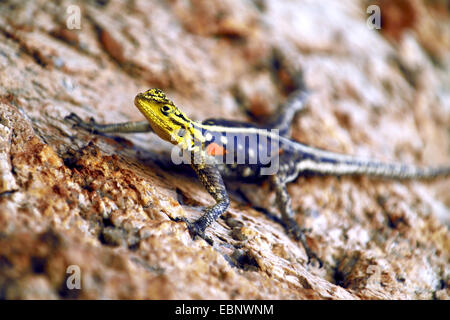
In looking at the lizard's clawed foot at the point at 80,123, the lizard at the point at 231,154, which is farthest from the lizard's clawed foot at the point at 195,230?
the lizard's clawed foot at the point at 80,123

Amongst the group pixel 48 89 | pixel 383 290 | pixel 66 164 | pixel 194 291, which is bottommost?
pixel 383 290

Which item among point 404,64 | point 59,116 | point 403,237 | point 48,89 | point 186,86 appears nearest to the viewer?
point 59,116

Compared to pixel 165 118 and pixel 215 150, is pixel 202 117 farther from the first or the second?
pixel 165 118

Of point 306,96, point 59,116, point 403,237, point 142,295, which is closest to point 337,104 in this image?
point 306,96

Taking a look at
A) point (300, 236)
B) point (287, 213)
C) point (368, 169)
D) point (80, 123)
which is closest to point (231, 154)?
point (287, 213)

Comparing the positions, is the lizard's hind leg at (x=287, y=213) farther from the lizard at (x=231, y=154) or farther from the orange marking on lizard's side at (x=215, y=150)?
the orange marking on lizard's side at (x=215, y=150)

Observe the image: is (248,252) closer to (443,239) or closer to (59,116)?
(59,116)

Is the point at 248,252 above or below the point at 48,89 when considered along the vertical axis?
below
